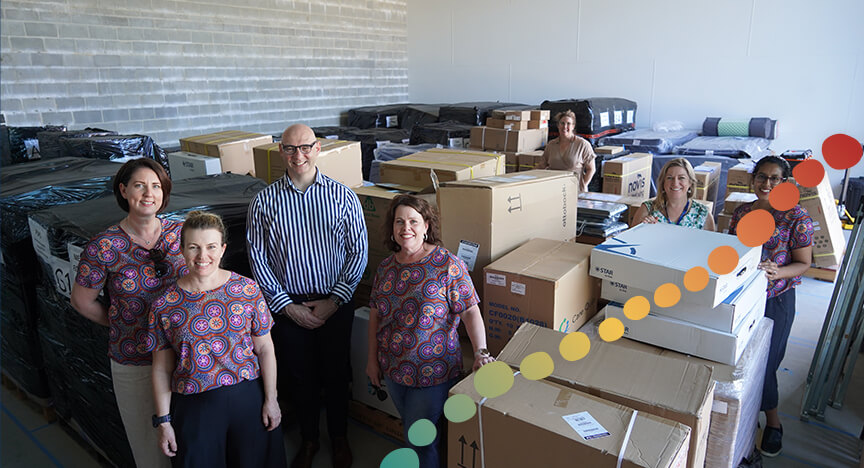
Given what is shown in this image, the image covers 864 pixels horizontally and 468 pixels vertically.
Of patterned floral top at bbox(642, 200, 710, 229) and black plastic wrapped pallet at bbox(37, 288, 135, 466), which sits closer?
black plastic wrapped pallet at bbox(37, 288, 135, 466)

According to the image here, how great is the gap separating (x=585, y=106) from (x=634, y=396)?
472cm

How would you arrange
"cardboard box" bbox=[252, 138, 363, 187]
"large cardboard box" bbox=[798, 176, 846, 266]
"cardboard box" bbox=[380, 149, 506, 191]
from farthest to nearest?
"cardboard box" bbox=[252, 138, 363, 187]
"cardboard box" bbox=[380, 149, 506, 191]
"large cardboard box" bbox=[798, 176, 846, 266]

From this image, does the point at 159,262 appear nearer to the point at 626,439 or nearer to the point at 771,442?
the point at 626,439

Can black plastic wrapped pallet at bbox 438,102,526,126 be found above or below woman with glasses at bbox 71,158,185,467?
above

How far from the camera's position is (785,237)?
79.9 inches

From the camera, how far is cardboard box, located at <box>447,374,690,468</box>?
3.68 feet

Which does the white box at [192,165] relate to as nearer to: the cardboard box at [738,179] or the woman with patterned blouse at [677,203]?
the woman with patterned blouse at [677,203]

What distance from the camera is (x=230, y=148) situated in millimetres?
3697

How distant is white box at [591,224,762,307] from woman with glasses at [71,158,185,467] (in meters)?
1.43

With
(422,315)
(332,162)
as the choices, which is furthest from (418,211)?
(332,162)

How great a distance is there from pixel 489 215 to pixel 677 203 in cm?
95

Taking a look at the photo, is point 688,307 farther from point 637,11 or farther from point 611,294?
point 637,11

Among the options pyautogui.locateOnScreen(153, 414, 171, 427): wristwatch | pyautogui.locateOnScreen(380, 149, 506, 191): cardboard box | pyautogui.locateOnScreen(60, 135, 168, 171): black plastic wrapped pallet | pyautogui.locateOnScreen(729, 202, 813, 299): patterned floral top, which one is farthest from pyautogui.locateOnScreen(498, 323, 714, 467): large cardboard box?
pyautogui.locateOnScreen(60, 135, 168, 171): black plastic wrapped pallet

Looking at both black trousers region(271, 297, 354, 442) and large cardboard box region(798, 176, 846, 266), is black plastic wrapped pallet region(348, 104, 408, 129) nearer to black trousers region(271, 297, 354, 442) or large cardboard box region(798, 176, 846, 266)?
black trousers region(271, 297, 354, 442)
